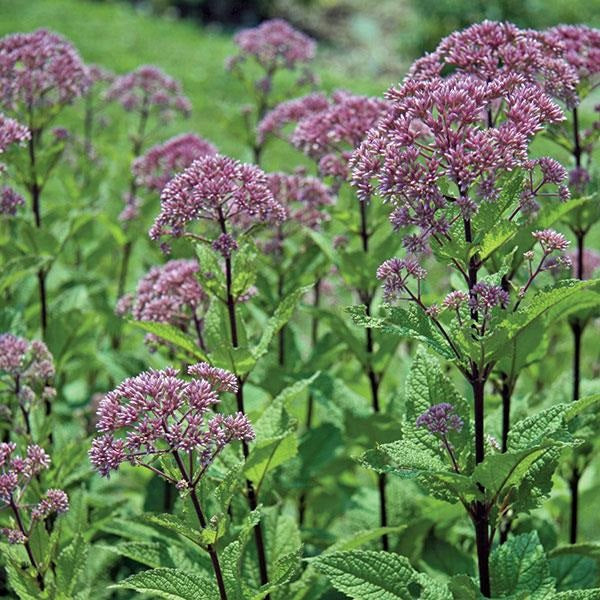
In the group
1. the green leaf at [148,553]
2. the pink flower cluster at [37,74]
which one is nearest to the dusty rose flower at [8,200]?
the pink flower cluster at [37,74]

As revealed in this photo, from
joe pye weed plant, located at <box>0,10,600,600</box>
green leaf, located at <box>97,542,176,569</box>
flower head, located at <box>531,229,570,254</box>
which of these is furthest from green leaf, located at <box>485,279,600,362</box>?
green leaf, located at <box>97,542,176,569</box>

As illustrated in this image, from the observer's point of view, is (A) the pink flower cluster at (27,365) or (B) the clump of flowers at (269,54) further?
(B) the clump of flowers at (269,54)

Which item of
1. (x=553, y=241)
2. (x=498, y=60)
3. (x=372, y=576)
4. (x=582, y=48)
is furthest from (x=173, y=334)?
(x=582, y=48)

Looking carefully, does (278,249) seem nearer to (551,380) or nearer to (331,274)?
(331,274)

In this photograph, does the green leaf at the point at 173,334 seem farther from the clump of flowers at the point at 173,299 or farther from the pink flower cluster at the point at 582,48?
the pink flower cluster at the point at 582,48

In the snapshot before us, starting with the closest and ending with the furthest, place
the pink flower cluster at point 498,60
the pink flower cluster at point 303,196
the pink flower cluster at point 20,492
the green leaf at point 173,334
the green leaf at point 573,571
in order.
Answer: the pink flower cluster at point 20,492, the pink flower cluster at point 498,60, the green leaf at point 173,334, the green leaf at point 573,571, the pink flower cluster at point 303,196

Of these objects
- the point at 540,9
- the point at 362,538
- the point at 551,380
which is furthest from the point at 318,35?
the point at 362,538

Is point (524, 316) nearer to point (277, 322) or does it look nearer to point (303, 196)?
point (277, 322)

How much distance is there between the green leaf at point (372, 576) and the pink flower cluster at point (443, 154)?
1003mm

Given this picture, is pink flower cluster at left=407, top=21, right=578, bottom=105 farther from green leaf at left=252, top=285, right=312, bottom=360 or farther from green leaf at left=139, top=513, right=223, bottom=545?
green leaf at left=139, top=513, right=223, bottom=545

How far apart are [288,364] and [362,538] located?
1.15m

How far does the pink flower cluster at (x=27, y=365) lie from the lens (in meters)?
3.65

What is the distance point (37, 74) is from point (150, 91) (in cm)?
136

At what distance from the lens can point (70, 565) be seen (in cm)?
331
